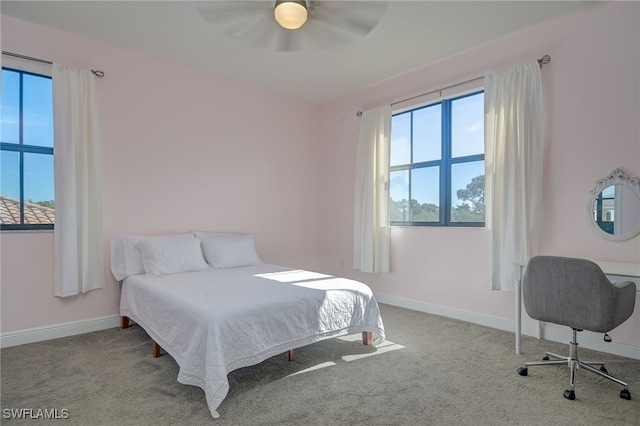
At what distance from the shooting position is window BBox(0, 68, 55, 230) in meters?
2.97

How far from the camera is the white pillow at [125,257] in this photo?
130 inches

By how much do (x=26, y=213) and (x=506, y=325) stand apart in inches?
173

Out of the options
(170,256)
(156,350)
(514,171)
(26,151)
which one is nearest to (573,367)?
(514,171)

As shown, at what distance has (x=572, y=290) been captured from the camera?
2.16 meters

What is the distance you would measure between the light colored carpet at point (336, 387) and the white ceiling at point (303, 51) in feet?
7.53

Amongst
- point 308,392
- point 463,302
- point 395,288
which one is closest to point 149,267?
point 308,392

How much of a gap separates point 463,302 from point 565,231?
1177mm

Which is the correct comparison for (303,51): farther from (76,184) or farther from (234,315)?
(234,315)

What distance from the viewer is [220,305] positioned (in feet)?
7.30

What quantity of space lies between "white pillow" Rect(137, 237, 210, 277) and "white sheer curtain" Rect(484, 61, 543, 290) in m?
2.80

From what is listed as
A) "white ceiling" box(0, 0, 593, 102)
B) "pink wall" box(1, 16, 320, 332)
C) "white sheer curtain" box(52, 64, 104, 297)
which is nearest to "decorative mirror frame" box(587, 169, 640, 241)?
"white ceiling" box(0, 0, 593, 102)

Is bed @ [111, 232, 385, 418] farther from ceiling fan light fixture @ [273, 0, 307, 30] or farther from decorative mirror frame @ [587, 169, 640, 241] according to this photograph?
decorative mirror frame @ [587, 169, 640, 241]

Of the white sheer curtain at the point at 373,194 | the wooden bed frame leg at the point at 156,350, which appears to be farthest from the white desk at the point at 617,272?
the wooden bed frame leg at the point at 156,350

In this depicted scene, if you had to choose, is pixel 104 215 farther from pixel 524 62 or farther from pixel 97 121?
pixel 524 62
